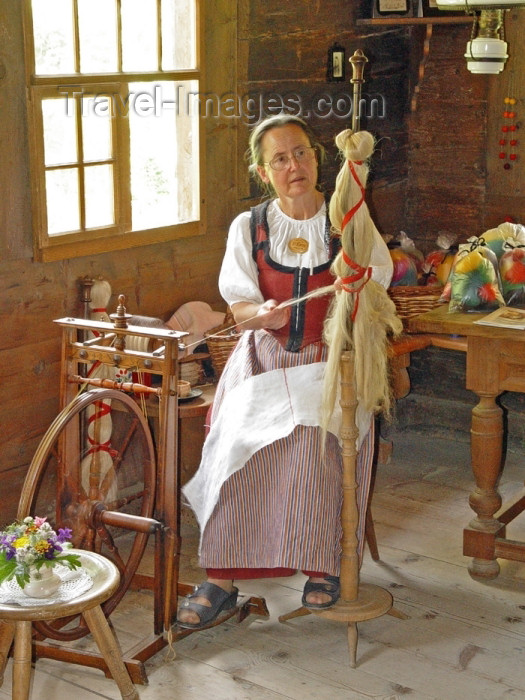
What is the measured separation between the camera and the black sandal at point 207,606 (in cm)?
A: 285

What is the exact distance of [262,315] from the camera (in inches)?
111

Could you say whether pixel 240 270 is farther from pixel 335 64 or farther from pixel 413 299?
pixel 335 64

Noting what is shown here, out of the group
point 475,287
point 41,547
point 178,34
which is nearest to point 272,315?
point 475,287

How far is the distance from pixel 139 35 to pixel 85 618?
1988 millimetres

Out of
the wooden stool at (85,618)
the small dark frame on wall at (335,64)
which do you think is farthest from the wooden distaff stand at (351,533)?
the small dark frame on wall at (335,64)

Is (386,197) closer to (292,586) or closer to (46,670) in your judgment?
(292,586)

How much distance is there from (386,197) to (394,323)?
200 centimetres

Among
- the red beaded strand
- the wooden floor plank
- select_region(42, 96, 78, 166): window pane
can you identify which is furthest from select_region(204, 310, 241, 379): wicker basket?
the red beaded strand

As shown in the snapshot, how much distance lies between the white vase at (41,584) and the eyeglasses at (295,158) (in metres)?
1.35

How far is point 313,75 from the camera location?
409 cm

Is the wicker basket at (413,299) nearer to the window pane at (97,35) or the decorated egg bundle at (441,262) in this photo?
the decorated egg bundle at (441,262)

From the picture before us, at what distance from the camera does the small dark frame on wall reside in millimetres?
4164

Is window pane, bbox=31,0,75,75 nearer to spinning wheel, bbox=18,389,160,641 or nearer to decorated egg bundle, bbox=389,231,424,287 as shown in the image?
spinning wheel, bbox=18,389,160,641

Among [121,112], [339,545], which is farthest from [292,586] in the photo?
[121,112]
